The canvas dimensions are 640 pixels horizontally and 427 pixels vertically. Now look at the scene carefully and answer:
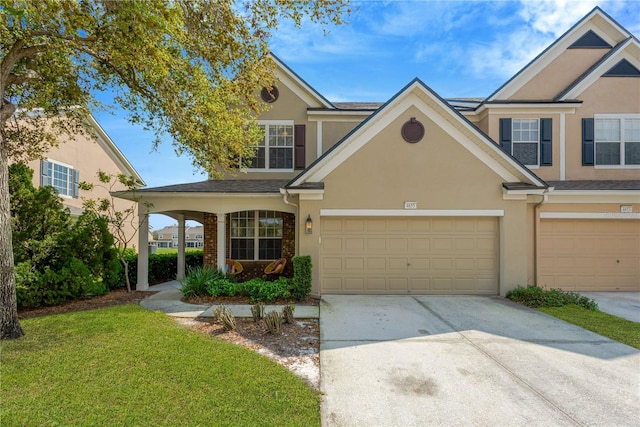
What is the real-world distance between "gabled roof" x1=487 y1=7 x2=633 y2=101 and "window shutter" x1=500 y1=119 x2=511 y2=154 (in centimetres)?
111

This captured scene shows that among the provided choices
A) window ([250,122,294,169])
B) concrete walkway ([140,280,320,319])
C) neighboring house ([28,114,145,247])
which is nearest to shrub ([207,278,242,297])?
concrete walkway ([140,280,320,319])

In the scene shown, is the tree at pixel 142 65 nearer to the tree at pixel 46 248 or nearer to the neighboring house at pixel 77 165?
the tree at pixel 46 248

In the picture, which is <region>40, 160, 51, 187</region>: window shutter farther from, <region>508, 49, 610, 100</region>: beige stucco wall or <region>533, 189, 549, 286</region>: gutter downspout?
<region>508, 49, 610, 100</region>: beige stucco wall

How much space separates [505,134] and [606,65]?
14.1 feet

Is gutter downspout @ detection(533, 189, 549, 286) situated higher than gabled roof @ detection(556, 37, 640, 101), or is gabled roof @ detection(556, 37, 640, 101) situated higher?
gabled roof @ detection(556, 37, 640, 101)

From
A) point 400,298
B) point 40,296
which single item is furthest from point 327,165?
point 40,296

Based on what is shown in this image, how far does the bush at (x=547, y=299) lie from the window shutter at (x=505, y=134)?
5.18 m

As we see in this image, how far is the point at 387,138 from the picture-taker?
918 centimetres

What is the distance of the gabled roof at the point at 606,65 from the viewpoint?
11047mm

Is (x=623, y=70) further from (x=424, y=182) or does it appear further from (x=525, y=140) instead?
(x=424, y=182)

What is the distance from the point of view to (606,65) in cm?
1116

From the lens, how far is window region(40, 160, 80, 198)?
13.4 m

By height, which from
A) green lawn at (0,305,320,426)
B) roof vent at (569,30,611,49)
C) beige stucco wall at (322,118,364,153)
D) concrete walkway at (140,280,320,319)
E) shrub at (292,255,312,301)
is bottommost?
concrete walkway at (140,280,320,319)

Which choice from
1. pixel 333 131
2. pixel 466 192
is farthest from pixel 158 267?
pixel 466 192
